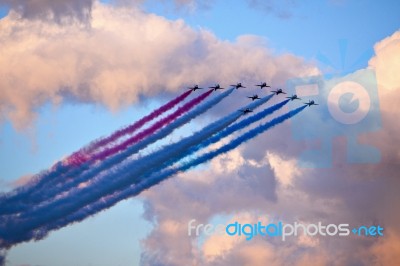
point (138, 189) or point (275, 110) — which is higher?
point (275, 110)

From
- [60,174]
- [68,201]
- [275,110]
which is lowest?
[68,201]

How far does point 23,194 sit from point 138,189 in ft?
70.0

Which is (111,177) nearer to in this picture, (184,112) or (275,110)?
(184,112)

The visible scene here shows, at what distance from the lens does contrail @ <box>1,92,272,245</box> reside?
78250 mm

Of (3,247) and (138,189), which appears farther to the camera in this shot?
(3,247)

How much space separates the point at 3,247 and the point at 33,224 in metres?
9.42

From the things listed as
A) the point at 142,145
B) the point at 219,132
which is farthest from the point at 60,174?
the point at 219,132

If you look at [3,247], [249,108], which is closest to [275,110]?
[249,108]

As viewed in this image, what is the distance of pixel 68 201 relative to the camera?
3177 inches

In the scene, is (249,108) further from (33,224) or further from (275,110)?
(33,224)

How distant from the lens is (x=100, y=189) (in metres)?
79.2

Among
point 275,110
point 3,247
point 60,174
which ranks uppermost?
point 275,110

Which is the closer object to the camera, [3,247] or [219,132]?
[219,132]

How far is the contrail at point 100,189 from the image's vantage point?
7825cm
